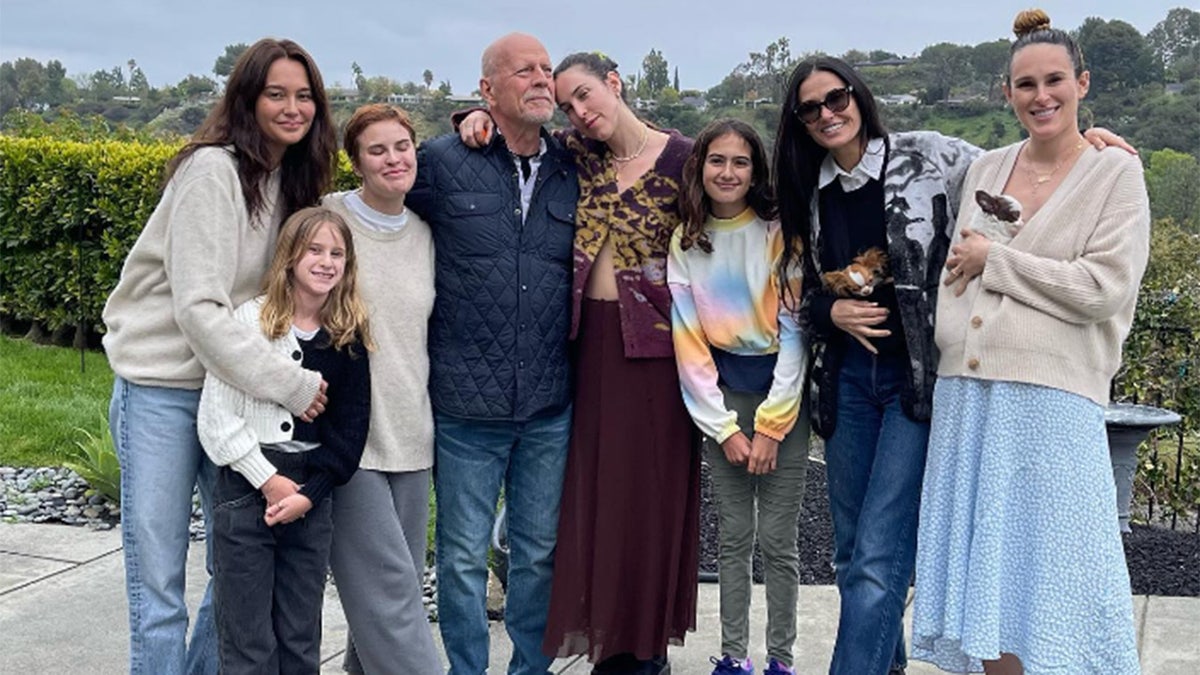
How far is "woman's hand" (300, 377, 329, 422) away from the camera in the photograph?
3023 mm

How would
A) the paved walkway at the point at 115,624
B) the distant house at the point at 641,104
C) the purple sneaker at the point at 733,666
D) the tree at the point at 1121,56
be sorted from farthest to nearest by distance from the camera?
1. the tree at the point at 1121,56
2. the distant house at the point at 641,104
3. the paved walkway at the point at 115,624
4. the purple sneaker at the point at 733,666

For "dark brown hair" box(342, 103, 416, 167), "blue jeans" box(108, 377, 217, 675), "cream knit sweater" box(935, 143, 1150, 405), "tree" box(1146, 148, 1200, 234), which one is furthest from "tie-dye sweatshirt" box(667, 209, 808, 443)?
"tree" box(1146, 148, 1200, 234)

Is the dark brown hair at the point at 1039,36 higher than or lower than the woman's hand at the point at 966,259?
higher

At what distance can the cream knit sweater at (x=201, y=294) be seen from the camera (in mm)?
2916

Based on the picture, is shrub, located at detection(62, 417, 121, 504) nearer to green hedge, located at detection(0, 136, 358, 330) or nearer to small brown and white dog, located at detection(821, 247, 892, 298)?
green hedge, located at detection(0, 136, 358, 330)

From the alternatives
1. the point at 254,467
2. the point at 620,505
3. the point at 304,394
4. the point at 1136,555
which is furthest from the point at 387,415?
the point at 1136,555

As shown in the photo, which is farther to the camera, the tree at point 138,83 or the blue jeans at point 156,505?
the tree at point 138,83

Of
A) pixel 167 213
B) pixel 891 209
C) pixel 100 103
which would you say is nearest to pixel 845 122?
pixel 891 209

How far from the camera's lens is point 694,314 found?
11.5 feet

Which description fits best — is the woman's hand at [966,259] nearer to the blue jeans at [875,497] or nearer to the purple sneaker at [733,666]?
the blue jeans at [875,497]

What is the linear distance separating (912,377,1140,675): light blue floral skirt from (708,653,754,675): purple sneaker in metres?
0.77

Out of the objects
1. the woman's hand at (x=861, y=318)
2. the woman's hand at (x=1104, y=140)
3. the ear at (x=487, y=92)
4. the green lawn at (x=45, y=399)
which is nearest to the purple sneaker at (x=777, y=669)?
the woman's hand at (x=861, y=318)

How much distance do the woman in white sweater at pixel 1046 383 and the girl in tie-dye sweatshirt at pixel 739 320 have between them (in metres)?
0.56

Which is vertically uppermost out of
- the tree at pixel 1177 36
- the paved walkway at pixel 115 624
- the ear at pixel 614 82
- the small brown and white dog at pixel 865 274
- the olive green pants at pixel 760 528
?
the tree at pixel 1177 36
